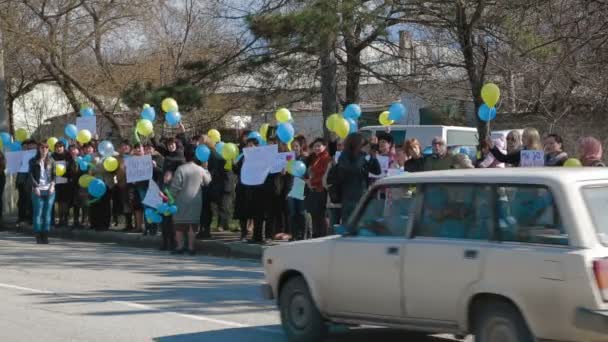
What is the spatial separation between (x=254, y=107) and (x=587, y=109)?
7.14m

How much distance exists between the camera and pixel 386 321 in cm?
806

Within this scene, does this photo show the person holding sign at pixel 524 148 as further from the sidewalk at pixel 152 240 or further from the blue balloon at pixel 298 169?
the sidewalk at pixel 152 240

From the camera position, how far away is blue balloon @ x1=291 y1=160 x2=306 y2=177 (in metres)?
15.4

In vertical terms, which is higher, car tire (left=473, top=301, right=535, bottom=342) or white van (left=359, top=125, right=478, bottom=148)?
white van (left=359, top=125, right=478, bottom=148)

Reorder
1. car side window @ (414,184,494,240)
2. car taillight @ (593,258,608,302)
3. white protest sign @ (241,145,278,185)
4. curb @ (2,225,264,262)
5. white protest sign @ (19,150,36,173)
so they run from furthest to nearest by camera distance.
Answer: white protest sign @ (19,150,36,173) < curb @ (2,225,264,262) < white protest sign @ (241,145,278,185) < car side window @ (414,184,494,240) < car taillight @ (593,258,608,302)

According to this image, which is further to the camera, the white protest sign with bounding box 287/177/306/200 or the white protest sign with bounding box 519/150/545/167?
the white protest sign with bounding box 287/177/306/200

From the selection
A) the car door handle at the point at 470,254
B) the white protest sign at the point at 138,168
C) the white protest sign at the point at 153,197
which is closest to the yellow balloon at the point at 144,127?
the white protest sign at the point at 138,168

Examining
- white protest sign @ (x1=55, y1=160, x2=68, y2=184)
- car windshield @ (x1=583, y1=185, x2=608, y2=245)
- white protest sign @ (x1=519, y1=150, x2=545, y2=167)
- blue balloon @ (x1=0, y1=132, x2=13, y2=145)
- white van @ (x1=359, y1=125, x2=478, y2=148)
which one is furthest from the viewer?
white van @ (x1=359, y1=125, x2=478, y2=148)

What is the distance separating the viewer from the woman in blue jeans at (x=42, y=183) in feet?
60.7

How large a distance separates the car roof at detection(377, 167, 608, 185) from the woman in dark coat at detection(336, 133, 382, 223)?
192 inches

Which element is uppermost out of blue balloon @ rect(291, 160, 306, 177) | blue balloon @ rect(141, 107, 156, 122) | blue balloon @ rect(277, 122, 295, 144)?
blue balloon @ rect(141, 107, 156, 122)

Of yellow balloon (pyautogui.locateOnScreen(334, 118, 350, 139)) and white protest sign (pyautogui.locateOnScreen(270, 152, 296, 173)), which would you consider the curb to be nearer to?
white protest sign (pyautogui.locateOnScreen(270, 152, 296, 173))

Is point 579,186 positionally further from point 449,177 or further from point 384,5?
point 384,5

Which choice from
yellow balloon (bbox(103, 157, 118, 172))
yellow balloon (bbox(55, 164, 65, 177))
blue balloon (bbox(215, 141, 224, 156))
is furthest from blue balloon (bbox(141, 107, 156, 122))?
yellow balloon (bbox(55, 164, 65, 177))
